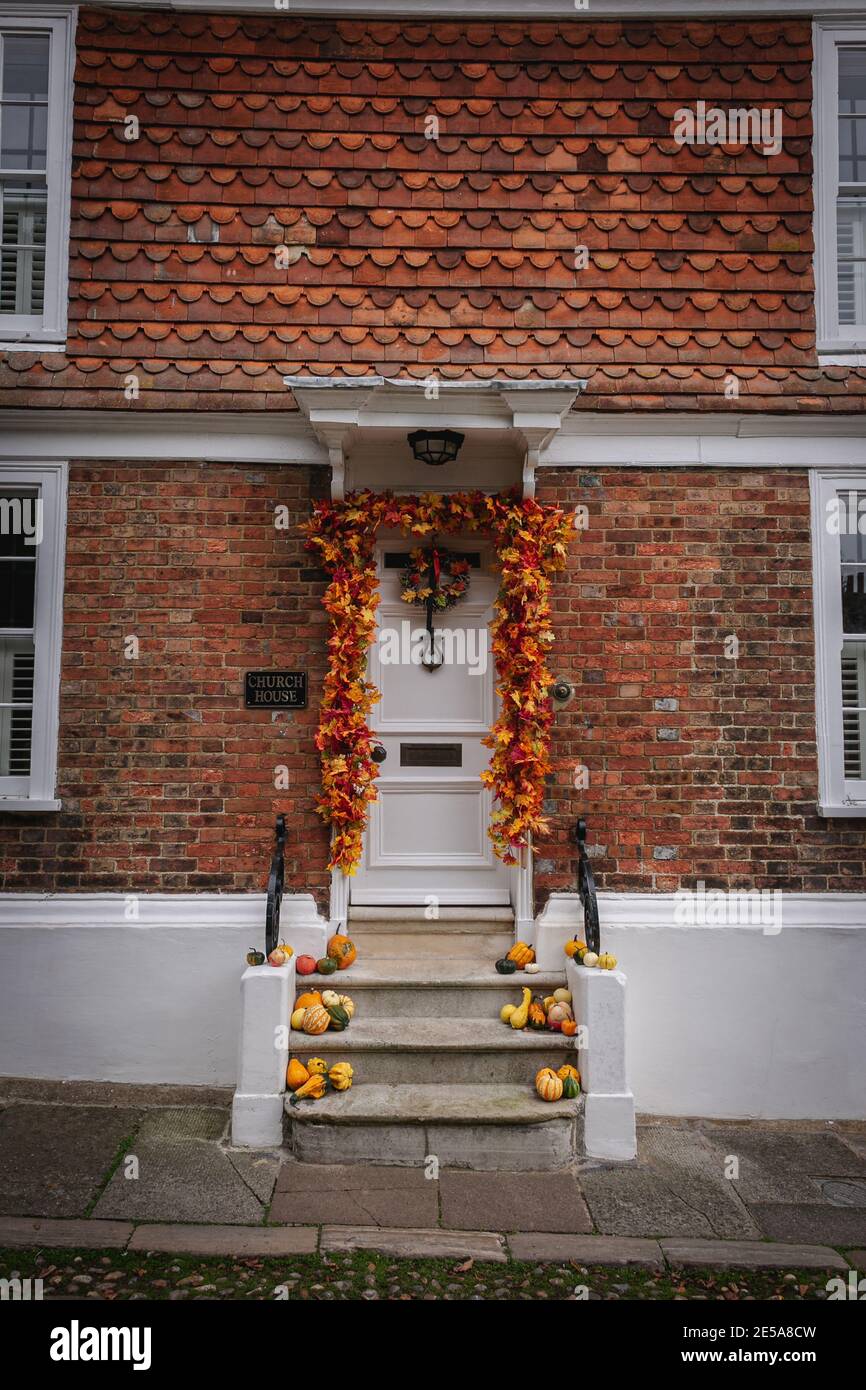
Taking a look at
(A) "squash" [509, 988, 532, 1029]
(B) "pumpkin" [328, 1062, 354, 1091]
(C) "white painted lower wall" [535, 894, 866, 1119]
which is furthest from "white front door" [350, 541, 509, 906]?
(B) "pumpkin" [328, 1062, 354, 1091]

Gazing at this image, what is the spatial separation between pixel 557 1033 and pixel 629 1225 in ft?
3.24

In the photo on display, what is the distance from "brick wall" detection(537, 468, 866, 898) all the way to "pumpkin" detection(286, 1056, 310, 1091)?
161 cm

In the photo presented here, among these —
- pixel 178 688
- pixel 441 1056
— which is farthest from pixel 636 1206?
pixel 178 688

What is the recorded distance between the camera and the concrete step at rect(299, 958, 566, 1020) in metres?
4.65

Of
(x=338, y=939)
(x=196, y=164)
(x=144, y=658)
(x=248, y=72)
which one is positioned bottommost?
(x=338, y=939)

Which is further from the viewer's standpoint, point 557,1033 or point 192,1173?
point 557,1033

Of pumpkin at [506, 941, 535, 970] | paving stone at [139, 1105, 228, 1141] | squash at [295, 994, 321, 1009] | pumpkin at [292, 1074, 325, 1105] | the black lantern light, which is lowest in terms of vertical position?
paving stone at [139, 1105, 228, 1141]

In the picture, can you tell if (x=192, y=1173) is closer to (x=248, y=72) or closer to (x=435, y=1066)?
(x=435, y=1066)

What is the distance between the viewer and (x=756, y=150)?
17.1 ft

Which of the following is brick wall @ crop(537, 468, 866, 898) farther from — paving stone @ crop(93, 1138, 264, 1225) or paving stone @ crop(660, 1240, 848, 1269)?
paving stone @ crop(93, 1138, 264, 1225)

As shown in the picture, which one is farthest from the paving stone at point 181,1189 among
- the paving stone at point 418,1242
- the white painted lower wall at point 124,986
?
the white painted lower wall at point 124,986

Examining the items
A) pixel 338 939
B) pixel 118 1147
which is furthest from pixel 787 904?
pixel 118 1147

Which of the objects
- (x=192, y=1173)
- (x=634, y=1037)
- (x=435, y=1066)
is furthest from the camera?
(x=634, y=1037)

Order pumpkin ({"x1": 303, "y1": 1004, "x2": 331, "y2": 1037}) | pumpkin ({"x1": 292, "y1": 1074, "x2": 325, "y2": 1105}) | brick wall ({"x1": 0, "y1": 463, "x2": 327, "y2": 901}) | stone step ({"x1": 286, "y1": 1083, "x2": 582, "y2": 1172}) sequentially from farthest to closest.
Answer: brick wall ({"x1": 0, "y1": 463, "x2": 327, "y2": 901})
pumpkin ({"x1": 303, "y1": 1004, "x2": 331, "y2": 1037})
pumpkin ({"x1": 292, "y1": 1074, "x2": 325, "y2": 1105})
stone step ({"x1": 286, "y1": 1083, "x2": 582, "y2": 1172})
